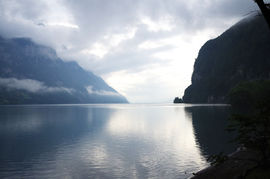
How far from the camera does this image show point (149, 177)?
92.3 feet

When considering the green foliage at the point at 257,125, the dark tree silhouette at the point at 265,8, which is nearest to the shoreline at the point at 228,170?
the green foliage at the point at 257,125

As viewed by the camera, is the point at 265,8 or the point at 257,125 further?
the point at 257,125

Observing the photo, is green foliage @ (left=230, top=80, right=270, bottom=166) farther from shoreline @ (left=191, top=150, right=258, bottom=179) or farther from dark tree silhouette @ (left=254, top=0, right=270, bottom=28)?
dark tree silhouette @ (left=254, top=0, right=270, bottom=28)

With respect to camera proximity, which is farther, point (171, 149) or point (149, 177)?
point (171, 149)

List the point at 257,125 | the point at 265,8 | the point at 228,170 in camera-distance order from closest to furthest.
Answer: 1. the point at 265,8
2. the point at 257,125
3. the point at 228,170

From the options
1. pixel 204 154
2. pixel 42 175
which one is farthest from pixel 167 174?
pixel 42 175

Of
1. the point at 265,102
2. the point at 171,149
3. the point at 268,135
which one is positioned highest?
the point at 265,102

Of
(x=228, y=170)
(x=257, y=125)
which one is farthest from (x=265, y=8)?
(x=228, y=170)

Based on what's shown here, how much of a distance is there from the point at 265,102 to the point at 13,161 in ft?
119

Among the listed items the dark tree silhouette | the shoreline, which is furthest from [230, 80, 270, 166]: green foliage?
the dark tree silhouette

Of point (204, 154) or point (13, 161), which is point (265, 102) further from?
point (13, 161)

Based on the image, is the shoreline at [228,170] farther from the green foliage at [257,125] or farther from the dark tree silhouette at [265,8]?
the dark tree silhouette at [265,8]

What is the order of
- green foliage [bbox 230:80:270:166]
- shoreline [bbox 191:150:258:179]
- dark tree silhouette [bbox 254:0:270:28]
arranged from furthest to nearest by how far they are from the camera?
shoreline [bbox 191:150:258:179] < green foliage [bbox 230:80:270:166] < dark tree silhouette [bbox 254:0:270:28]

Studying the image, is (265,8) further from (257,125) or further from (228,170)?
(228,170)
